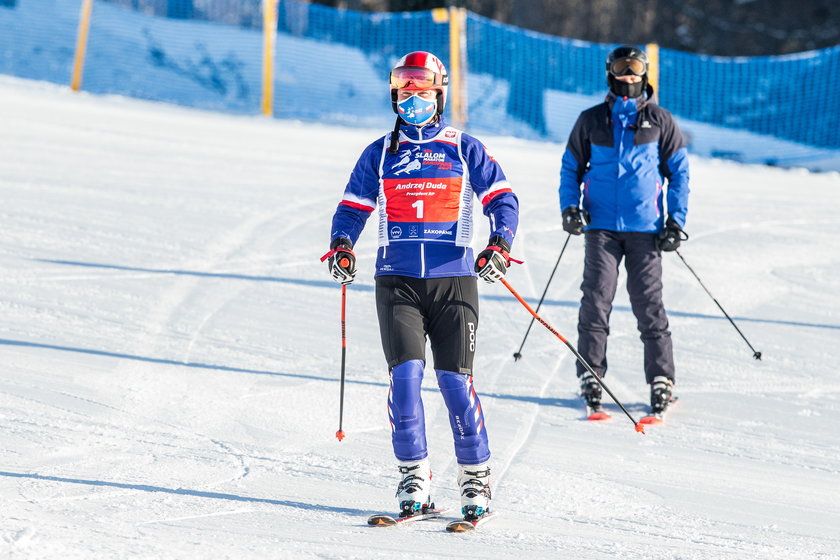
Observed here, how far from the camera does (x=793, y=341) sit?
7.67 meters

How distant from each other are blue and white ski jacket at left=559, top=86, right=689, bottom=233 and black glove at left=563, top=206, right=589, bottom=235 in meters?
0.06

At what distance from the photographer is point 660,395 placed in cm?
599

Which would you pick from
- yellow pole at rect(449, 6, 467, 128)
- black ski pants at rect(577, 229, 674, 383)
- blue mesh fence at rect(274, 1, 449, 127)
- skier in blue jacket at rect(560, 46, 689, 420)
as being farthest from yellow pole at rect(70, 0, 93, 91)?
black ski pants at rect(577, 229, 674, 383)

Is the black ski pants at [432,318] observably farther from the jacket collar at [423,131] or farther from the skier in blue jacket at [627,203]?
the skier in blue jacket at [627,203]

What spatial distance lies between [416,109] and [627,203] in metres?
1.84

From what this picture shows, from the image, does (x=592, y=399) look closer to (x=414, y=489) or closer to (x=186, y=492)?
(x=414, y=489)

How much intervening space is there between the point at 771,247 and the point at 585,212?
5.15m

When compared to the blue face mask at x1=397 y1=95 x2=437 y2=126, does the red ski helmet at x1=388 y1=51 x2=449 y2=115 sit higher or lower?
higher

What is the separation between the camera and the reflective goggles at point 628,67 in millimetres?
5734

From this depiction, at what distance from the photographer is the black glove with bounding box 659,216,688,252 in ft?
19.0

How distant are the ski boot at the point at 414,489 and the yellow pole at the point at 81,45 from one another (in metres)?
15.1

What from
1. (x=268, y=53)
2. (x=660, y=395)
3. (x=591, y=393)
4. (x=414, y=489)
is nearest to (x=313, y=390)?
(x=591, y=393)

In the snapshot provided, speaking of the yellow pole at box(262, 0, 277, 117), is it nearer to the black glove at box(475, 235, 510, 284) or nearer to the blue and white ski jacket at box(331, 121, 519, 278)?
the blue and white ski jacket at box(331, 121, 519, 278)

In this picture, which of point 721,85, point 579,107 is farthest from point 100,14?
point 721,85
